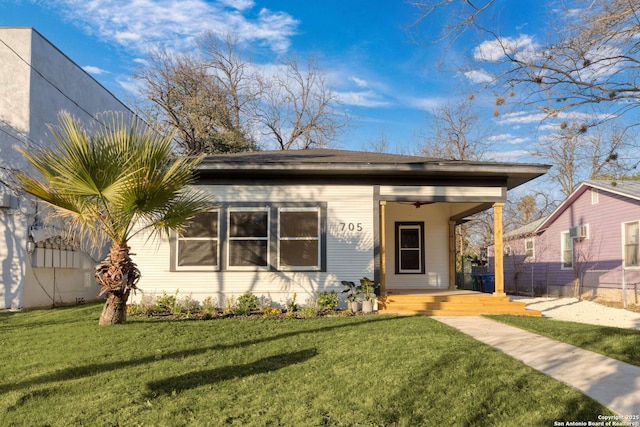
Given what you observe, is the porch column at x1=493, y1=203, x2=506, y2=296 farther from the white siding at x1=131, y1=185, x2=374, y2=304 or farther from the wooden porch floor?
the white siding at x1=131, y1=185, x2=374, y2=304

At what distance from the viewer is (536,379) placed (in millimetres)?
4688

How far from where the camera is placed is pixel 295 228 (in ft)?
35.8

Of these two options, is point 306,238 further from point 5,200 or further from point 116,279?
point 5,200

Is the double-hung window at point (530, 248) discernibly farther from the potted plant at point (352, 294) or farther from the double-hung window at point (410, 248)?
the potted plant at point (352, 294)

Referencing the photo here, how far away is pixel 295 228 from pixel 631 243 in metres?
11.0

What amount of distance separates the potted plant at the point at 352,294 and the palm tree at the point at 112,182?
3980 mm

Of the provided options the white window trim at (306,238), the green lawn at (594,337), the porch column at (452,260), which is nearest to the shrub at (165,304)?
the white window trim at (306,238)

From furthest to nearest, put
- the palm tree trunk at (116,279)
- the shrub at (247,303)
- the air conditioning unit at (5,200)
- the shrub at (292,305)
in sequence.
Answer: the air conditioning unit at (5,200), the shrub at (292,305), the shrub at (247,303), the palm tree trunk at (116,279)

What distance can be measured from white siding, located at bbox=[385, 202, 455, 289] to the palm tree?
23.9 ft

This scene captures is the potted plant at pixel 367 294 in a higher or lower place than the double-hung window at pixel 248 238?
lower

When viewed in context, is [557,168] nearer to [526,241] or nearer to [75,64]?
[526,241]

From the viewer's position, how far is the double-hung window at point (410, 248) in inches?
546

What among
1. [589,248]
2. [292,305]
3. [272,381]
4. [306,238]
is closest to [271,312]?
[292,305]

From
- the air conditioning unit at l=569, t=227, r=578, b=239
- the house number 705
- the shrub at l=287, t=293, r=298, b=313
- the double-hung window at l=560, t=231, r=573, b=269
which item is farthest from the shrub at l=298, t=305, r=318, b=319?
the double-hung window at l=560, t=231, r=573, b=269
